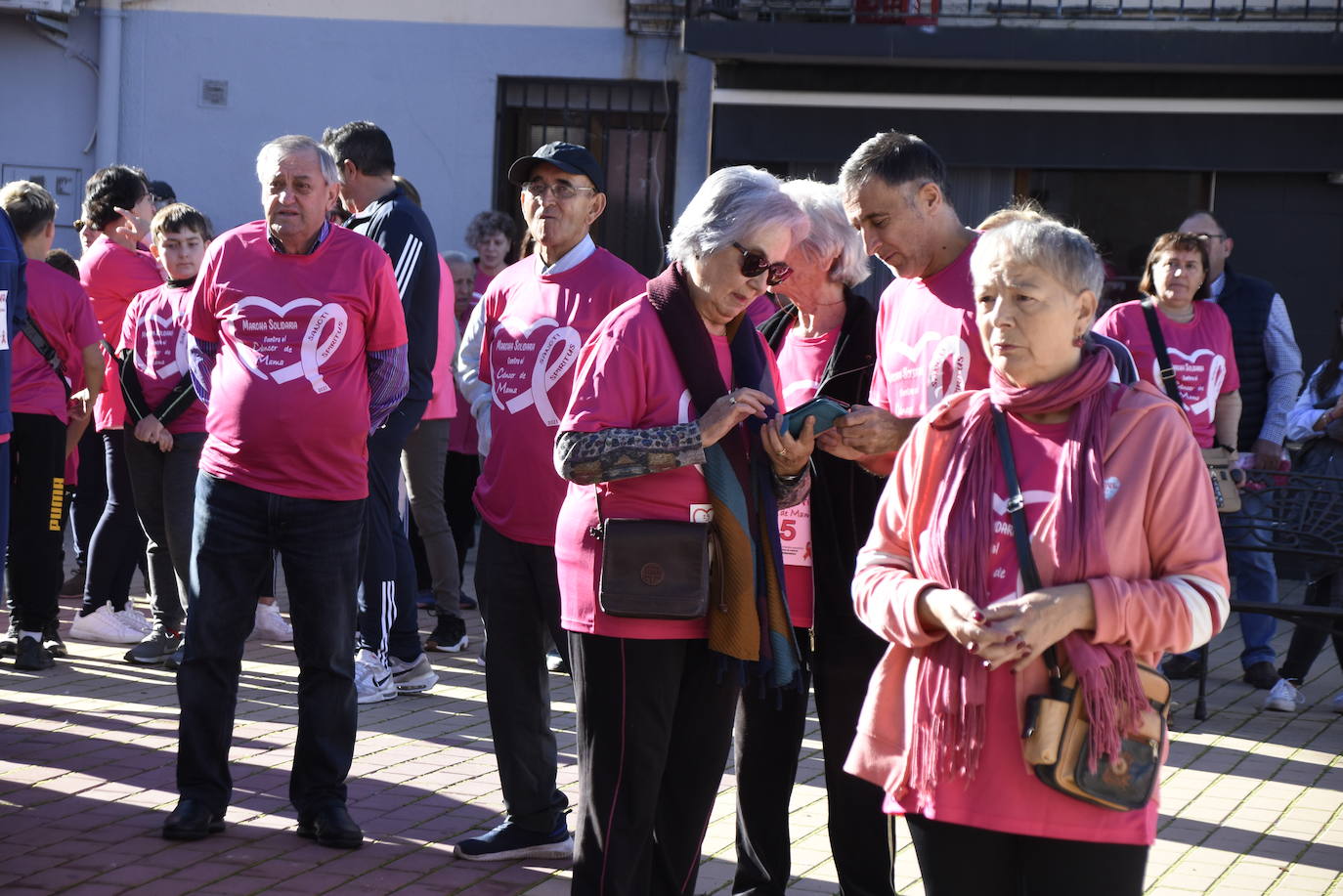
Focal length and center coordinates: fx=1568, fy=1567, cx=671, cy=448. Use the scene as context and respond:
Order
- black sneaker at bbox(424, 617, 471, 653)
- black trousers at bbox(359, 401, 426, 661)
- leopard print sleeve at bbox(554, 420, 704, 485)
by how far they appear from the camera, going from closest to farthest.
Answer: leopard print sleeve at bbox(554, 420, 704, 485), black trousers at bbox(359, 401, 426, 661), black sneaker at bbox(424, 617, 471, 653)

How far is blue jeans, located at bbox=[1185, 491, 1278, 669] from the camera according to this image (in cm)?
775

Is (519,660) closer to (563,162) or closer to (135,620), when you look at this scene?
(563,162)

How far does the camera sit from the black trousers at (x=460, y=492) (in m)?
9.97

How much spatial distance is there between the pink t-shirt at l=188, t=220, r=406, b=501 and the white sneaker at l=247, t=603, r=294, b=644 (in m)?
3.45

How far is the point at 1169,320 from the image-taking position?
788 cm

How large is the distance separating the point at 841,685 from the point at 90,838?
2388 millimetres

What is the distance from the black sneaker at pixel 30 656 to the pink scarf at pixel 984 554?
217 inches

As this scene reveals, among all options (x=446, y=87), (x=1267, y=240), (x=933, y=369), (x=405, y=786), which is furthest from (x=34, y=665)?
(x=1267, y=240)

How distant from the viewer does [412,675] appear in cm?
714

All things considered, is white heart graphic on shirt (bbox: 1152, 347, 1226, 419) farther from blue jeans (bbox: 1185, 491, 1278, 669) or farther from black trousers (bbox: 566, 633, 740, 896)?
black trousers (bbox: 566, 633, 740, 896)

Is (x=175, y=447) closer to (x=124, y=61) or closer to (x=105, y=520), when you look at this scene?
(x=105, y=520)

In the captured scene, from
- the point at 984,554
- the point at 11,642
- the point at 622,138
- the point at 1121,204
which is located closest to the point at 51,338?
the point at 11,642

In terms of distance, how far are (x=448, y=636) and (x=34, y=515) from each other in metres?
2.09

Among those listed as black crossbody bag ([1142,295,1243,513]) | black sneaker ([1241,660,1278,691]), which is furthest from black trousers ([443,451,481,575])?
black sneaker ([1241,660,1278,691])
